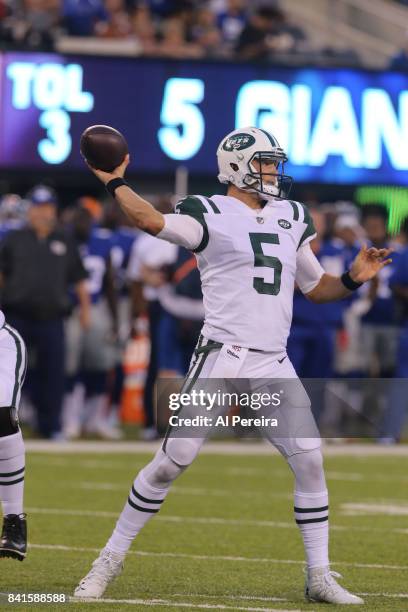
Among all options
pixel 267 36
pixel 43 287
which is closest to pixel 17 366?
pixel 43 287

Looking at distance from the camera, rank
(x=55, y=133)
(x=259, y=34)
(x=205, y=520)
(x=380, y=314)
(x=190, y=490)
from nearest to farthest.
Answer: (x=205, y=520), (x=190, y=490), (x=380, y=314), (x=55, y=133), (x=259, y=34)

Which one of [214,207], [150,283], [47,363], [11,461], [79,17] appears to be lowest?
[47,363]

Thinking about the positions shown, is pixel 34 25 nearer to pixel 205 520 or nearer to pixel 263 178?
pixel 205 520

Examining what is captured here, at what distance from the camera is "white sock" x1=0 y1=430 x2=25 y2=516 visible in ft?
20.7

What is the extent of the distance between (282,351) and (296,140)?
1047 cm

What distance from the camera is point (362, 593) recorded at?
20.0 ft

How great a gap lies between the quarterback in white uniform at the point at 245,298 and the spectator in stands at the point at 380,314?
22.3ft

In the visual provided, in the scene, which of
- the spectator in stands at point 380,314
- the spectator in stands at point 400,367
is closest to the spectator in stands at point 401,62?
the spectator in stands at point 380,314

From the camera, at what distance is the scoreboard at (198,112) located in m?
15.9

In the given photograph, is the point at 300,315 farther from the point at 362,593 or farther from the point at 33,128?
the point at 362,593

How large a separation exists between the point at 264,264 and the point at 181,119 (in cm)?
1033

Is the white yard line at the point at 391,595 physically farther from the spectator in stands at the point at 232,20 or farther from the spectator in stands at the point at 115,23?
the spectator in stands at the point at 232,20

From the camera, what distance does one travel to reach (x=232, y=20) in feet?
65.5

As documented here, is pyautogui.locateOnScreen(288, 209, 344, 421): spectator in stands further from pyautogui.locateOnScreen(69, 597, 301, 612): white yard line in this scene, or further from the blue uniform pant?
pyautogui.locateOnScreen(69, 597, 301, 612): white yard line
